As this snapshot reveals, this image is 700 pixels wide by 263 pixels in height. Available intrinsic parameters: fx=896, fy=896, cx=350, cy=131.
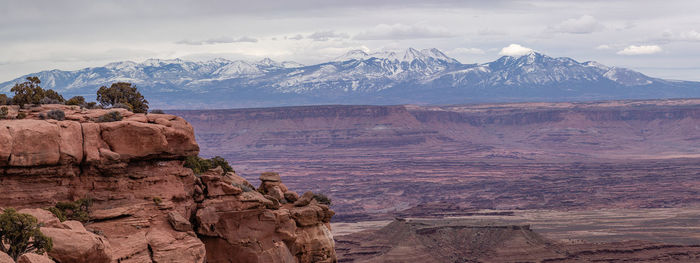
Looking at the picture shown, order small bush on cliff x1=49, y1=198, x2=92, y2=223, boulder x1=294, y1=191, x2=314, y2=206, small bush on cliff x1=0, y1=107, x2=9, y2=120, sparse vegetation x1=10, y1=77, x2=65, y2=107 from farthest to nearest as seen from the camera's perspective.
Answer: boulder x1=294, y1=191, x2=314, y2=206 → sparse vegetation x1=10, y1=77, x2=65, y2=107 → small bush on cliff x1=0, y1=107, x2=9, y2=120 → small bush on cliff x1=49, y1=198, x2=92, y2=223

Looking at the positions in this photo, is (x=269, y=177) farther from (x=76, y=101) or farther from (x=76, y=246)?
(x=76, y=246)

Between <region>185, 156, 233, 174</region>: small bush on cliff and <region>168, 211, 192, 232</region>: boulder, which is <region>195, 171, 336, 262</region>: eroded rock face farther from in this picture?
<region>168, 211, 192, 232</region>: boulder

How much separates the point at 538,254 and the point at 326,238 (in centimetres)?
5325

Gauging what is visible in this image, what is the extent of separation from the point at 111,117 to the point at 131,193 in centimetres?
240

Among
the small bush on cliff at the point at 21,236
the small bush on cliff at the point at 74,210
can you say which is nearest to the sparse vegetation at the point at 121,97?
the small bush on cliff at the point at 74,210

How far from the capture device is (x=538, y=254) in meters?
81.8

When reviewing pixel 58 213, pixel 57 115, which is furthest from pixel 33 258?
pixel 57 115

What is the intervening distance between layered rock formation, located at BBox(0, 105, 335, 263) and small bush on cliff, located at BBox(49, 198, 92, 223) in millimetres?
211

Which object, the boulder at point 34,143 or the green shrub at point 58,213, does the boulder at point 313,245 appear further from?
the boulder at point 34,143

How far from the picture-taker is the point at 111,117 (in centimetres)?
2552

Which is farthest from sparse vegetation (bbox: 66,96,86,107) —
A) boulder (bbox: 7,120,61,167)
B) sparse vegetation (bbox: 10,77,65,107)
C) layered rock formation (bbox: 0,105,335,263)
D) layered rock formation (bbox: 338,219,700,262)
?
layered rock formation (bbox: 338,219,700,262)

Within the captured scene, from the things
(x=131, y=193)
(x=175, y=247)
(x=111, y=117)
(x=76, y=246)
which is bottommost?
(x=175, y=247)

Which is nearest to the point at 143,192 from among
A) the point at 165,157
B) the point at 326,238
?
the point at 165,157

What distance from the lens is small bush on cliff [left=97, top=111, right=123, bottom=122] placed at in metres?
25.4
